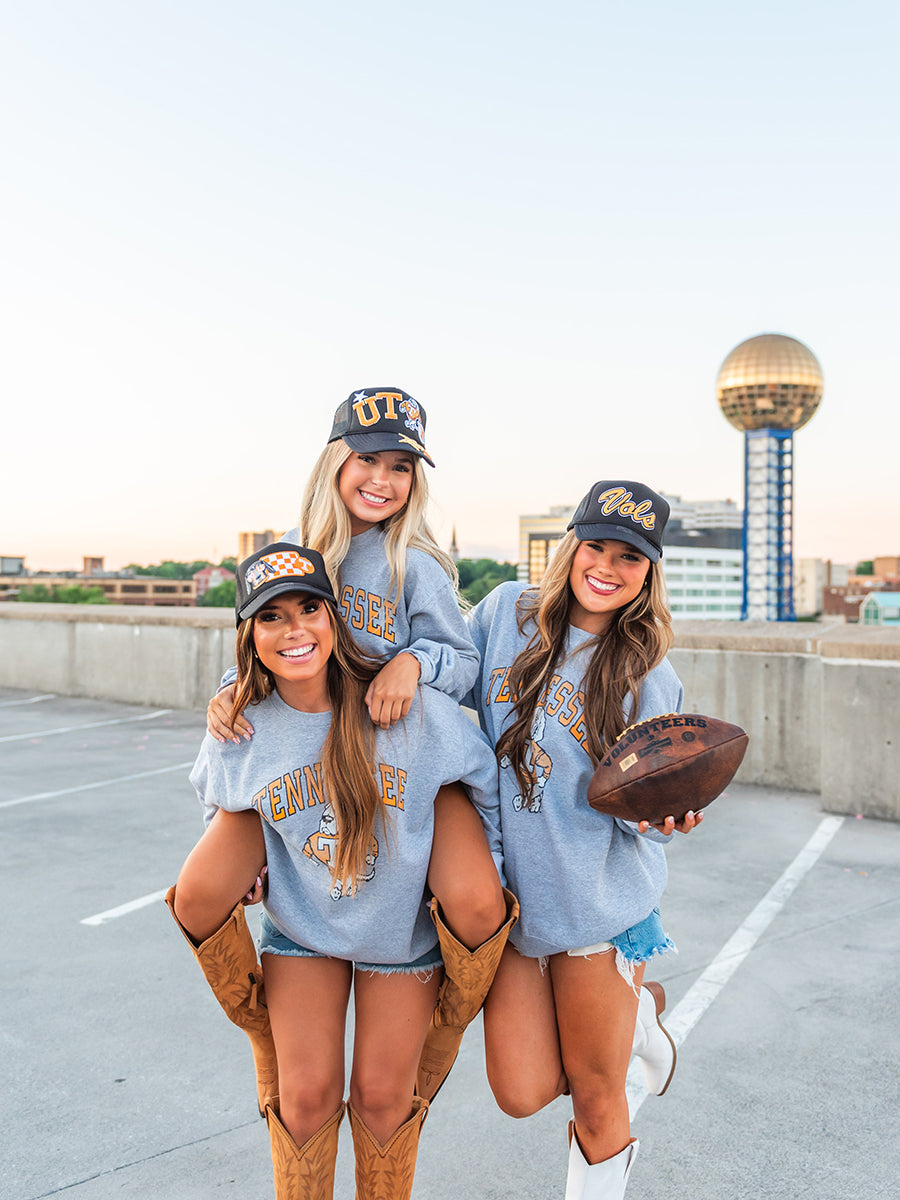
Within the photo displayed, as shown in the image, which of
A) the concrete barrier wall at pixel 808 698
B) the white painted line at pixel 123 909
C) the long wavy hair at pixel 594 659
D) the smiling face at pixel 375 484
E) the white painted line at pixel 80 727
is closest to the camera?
the long wavy hair at pixel 594 659

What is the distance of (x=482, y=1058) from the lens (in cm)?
354

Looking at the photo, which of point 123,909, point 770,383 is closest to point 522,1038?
point 123,909

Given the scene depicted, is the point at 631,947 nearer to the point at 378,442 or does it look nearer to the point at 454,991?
the point at 454,991

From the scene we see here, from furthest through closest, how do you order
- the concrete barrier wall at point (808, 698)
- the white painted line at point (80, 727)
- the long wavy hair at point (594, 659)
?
the white painted line at point (80, 727) → the concrete barrier wall at point (808, 698) → the long wavy hair at point (594, 659)

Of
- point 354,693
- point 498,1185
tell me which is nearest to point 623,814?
point 354,693

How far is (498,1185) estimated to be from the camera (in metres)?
2.71

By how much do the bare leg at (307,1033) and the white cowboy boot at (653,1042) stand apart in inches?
33.1

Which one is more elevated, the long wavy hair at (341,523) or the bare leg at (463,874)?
the long wavy hair at (341,523)

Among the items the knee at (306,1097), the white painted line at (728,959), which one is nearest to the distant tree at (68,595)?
the white painted line at (728,959)

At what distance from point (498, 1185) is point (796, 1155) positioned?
3.06 feet

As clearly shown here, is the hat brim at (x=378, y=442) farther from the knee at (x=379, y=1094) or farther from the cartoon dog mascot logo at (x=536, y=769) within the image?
the knee at (x=379, y=1094)

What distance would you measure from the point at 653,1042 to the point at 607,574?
4.55 ft

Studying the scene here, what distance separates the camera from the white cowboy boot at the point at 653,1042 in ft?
8.59

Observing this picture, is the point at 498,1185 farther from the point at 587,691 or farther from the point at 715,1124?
the point at 587,691
